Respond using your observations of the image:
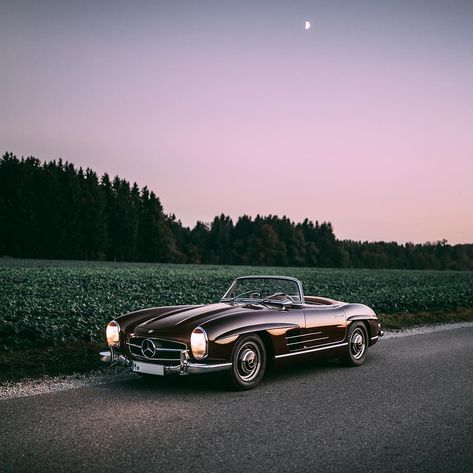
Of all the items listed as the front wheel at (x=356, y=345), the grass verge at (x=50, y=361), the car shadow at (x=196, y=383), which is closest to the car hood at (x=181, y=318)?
the car shadow at (x=196, y=383)

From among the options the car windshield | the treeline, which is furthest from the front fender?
the treeline

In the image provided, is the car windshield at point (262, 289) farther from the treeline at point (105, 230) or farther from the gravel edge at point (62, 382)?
the treeline at point (105, 230)

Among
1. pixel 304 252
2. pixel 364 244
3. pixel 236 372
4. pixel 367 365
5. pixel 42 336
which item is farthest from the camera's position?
pixel 364 244

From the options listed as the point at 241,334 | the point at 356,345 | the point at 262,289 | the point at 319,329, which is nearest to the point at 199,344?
the point at 241,334

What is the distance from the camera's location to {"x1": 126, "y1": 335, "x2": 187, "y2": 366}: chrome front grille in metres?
6.03

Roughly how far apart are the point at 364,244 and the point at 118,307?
13174 cm

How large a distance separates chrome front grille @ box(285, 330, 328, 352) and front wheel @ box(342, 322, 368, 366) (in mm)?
830

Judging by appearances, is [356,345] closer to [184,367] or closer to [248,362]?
[248,362]

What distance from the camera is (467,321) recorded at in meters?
16.5

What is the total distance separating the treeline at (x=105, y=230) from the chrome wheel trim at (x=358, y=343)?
69467mm

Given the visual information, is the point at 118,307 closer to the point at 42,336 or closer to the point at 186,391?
the point at 42,336

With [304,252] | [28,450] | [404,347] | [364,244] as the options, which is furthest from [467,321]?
[364,244]

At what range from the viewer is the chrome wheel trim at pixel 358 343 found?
806 cm

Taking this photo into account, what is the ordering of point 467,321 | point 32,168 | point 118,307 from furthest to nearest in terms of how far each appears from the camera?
point 32,168 < point 467,321 < point 118,307
